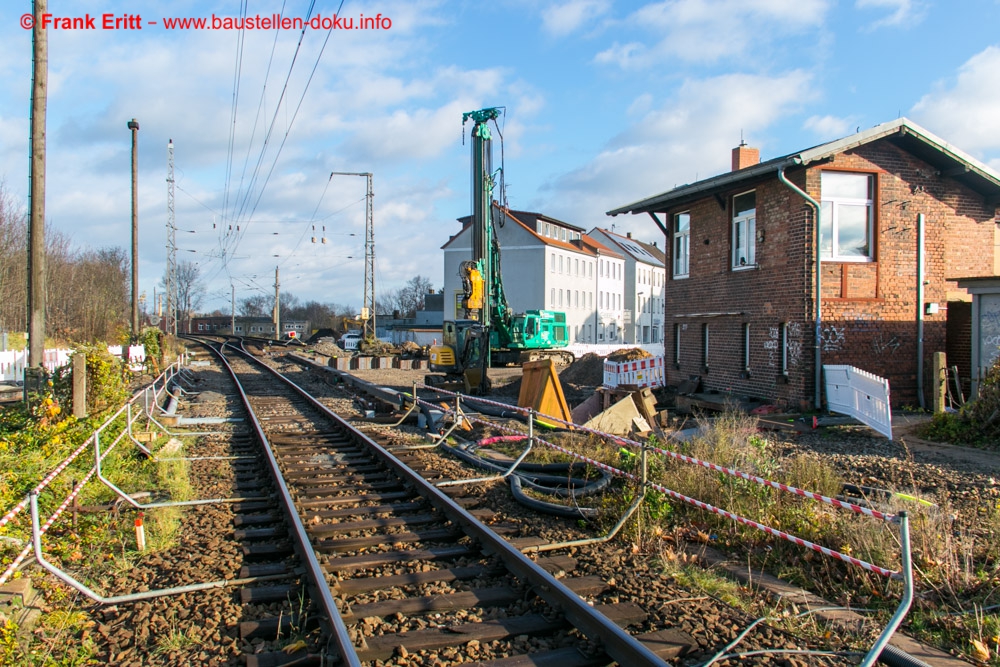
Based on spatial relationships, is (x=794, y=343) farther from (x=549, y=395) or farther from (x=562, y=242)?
(x=562, y=242)

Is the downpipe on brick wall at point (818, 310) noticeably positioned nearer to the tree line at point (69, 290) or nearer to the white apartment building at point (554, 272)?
the tree line at point (69, 290)

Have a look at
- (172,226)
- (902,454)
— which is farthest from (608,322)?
(902,454)

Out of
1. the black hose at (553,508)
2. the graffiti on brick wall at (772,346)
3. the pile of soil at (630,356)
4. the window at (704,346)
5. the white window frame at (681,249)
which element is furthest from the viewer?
the pile of soil at (630,356)

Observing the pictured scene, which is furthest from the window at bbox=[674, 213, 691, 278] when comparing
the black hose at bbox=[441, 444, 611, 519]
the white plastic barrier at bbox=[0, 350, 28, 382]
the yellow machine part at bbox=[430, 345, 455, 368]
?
the white plastic barrier at bbox=[0, 350, 28, 382]

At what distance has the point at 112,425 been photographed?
34.7 ft

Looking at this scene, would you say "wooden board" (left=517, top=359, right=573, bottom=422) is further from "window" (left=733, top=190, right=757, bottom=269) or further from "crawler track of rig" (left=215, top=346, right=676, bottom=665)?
"window" (left=733, top=190, right=757, bottom=269)

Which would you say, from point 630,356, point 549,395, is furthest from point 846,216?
point 630,356

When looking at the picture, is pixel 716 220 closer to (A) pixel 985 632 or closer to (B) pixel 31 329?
(A) pixel 985 632

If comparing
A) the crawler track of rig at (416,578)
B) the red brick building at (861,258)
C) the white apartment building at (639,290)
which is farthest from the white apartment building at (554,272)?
the crawler track of rig at (416,578)

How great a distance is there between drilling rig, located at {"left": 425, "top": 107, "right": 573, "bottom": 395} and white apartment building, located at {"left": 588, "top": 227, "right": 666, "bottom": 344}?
169 ft

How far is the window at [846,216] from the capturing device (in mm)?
13891

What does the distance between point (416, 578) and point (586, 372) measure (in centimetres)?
2006

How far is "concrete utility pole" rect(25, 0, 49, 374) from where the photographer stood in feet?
40.5

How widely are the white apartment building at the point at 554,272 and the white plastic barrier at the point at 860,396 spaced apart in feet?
147
